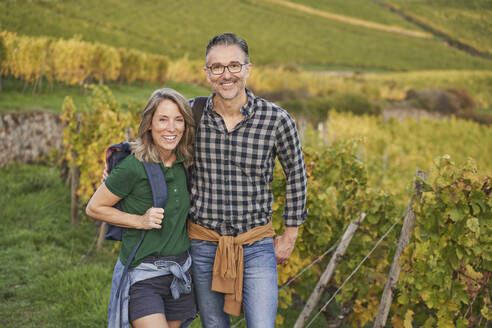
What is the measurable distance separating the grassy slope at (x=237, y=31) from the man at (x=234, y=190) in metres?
10.5

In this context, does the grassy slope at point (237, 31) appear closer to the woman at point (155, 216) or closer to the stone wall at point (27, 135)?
the stone wall at point (27, 135)

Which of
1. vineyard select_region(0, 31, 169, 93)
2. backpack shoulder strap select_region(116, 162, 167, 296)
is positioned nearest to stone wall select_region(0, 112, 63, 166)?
vineyard select_region(0, 31, 169, 93)

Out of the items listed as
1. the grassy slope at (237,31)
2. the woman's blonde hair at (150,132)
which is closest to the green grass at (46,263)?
the woman's blonde hair at (150,132)

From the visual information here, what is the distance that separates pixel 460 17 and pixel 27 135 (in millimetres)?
36332

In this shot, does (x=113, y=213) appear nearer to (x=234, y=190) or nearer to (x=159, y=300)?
(x=159, y=300)

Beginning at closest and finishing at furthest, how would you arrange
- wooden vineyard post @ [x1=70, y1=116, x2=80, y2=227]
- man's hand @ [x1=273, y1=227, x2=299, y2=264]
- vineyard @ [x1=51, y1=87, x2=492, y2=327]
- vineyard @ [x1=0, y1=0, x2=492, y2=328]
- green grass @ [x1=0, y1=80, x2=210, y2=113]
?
man's hand @ [x1=273, y1=227, x2=299, y2=264] < vineyard @ [x1=51, y1=87, x2=492, y2=327] < vineyard @ [x1=0, y1=0, x2=492, y2=328] < wooden vineyard post @ [x1=70, y1=116, x2=80, y2=227] < green grass @ [x1=0, y1=80, x2=210, y2=113]

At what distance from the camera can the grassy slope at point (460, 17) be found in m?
30.6

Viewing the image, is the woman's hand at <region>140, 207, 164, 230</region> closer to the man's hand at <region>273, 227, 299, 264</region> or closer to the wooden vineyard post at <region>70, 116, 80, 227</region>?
the man's hand at <region>273, 227, 299, 264</region>

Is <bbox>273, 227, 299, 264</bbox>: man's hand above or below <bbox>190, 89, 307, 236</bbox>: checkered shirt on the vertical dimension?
below

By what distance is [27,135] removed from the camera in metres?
9.14

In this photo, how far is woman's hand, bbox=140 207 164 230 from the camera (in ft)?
6.44

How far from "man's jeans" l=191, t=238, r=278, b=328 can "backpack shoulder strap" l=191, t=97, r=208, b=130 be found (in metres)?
0.62

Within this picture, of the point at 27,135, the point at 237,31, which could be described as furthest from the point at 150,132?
the point at 237,31

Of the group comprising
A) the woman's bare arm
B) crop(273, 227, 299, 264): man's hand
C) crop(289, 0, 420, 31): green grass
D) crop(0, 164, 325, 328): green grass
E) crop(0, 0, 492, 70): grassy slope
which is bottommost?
crop(0, 164, 325, 328): green grass
